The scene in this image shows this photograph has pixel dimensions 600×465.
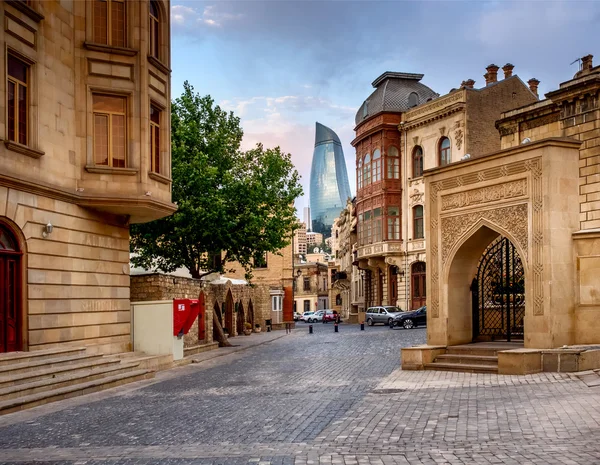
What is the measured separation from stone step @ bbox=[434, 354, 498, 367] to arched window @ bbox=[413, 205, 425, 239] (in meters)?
32.6

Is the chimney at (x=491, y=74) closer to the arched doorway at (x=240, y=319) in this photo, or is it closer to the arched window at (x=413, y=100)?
the arched window at (x=413, y=100)

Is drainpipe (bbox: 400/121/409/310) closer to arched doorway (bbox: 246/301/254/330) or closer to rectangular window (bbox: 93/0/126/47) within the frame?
arched doorway (bbox: 246/301/254/330)

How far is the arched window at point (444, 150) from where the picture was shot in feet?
153

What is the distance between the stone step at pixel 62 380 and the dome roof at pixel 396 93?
37.6m

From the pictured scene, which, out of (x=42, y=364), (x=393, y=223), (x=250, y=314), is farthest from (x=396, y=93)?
(x=42, y=364)

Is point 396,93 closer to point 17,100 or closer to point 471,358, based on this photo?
point 471,358

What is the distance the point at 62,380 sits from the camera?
45.4 feet

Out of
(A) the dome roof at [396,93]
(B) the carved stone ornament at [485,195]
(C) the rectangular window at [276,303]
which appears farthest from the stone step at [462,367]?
(A) the dome roof at [396,93]

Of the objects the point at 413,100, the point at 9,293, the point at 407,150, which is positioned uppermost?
the point at 413,100

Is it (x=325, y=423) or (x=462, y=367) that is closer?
(x=325, y=423)

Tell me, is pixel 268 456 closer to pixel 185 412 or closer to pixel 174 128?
pixel 185 412

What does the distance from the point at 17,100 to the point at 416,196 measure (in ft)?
120

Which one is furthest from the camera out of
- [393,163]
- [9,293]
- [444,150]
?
[393,163]

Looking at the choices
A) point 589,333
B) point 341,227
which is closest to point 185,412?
point 589,333
